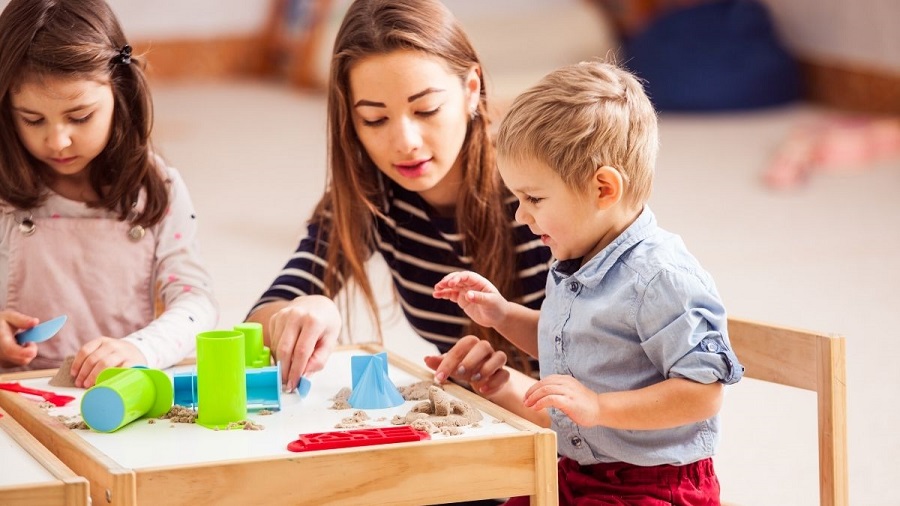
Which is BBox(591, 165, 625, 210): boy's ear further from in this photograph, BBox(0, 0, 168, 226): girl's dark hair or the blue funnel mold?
BBox(0, 0, 168, 226): girl's dark hair

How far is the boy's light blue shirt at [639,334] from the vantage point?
3.64 ft

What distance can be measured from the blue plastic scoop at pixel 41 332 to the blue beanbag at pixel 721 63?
373cm

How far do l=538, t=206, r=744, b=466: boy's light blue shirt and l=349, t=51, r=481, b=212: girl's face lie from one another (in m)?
0.27

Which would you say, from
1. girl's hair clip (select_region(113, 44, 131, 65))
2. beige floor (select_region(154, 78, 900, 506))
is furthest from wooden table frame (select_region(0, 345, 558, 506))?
beige floor (select_region(154, 78, 900, 506))

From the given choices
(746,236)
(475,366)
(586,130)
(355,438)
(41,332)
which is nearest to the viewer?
(355,438)

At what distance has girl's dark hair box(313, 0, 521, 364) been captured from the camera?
1.45 m

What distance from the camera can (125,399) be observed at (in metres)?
1.11

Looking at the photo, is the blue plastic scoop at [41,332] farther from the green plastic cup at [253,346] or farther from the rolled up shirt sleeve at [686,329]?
the rolled up shirt sleeve at [686,329]

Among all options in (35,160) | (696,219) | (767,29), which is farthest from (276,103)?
(35,160)

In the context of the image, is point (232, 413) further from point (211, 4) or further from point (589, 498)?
point (211, 4)

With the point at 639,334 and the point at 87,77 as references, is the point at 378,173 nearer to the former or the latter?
the point at 87,77

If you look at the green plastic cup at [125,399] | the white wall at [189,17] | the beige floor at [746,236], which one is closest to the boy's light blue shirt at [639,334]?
the green plastic cup at [125,399]

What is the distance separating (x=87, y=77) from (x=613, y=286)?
2.21 feet

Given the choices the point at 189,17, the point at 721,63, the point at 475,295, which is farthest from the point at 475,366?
the point at 189,17
